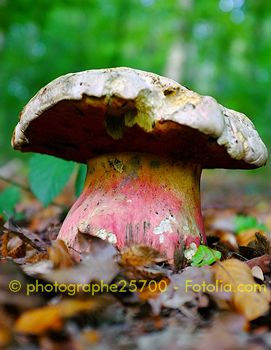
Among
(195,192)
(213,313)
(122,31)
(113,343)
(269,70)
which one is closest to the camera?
(113,343)

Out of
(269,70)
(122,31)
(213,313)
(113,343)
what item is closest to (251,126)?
(213,313)

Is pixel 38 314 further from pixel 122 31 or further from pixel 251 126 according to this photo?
pixel 122 31

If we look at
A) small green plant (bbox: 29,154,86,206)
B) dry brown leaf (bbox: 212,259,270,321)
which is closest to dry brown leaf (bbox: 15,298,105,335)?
dry brown leaf (bbox: 212,259,270,321)

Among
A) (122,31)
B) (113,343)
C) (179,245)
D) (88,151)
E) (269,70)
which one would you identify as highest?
(122,31)

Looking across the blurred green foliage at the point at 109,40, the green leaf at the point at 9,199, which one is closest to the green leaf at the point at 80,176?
the green leaf at the point at 9,199

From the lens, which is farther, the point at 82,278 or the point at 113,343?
the point at 82,278

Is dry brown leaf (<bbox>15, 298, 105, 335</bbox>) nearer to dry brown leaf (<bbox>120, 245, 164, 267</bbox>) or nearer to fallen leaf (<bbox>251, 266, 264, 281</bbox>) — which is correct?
dry brown leaf (<bbox>120, 245, 164, 267</bbox>)
